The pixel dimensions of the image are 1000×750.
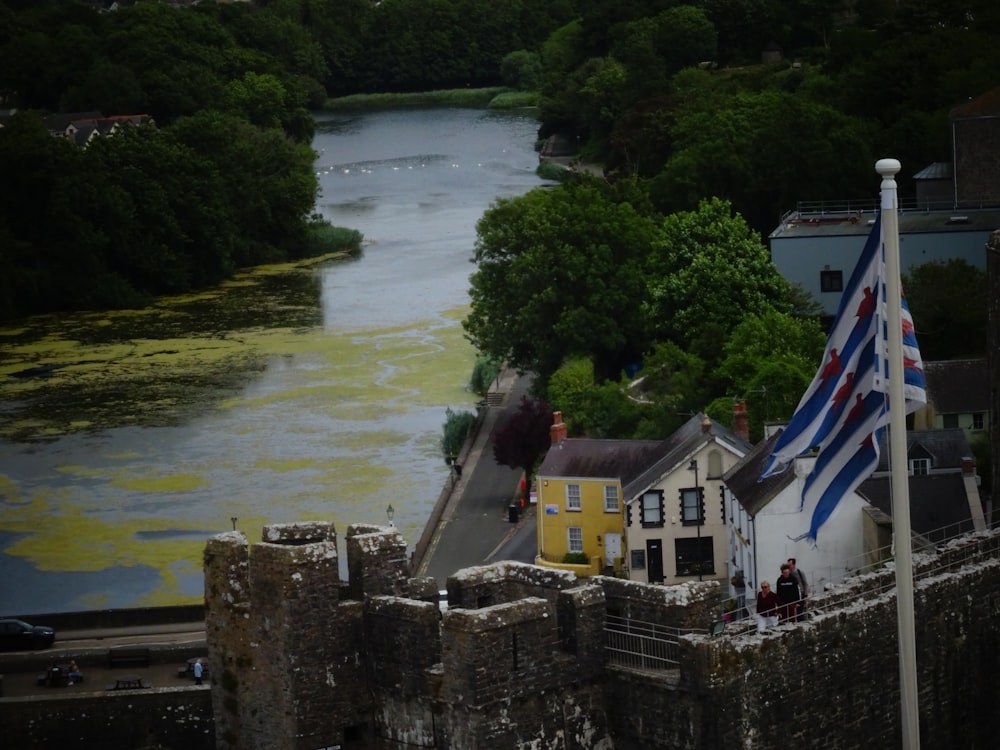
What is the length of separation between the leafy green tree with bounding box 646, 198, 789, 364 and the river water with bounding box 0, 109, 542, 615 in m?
8.10

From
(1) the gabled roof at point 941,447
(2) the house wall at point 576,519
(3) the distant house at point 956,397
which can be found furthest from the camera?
(2) the house wall at point 576,519

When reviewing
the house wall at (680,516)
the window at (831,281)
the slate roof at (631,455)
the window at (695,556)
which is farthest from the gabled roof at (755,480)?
the window at (831,281)

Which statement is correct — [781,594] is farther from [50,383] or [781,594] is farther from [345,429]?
[50,383]

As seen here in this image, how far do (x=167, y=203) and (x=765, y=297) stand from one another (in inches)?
2059

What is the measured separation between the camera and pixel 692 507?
185 ft

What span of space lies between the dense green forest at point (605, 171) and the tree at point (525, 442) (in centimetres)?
141

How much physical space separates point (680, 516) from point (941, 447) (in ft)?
24.7

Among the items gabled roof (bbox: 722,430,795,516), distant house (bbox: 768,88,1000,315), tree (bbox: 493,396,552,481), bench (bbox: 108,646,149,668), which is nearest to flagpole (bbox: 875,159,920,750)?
bench (bbox: 108,646,149,668)

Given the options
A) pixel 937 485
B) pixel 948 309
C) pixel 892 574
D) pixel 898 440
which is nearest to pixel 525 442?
pixel 948 309

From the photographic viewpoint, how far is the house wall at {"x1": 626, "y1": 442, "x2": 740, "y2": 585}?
184 feet

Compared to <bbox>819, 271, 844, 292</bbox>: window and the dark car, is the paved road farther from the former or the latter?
<bbox>819, 271, 844, 292</bbox>: window

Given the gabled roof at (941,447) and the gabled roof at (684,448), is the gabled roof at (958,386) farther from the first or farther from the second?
the gabled roof at (941,447)

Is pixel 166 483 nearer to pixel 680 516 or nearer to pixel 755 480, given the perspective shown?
pixel 680 516

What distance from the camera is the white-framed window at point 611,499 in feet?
194
